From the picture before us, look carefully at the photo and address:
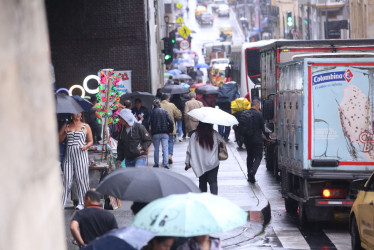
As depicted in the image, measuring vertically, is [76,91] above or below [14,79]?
below

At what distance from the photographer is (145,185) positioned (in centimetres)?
808

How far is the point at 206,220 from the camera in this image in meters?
6.30

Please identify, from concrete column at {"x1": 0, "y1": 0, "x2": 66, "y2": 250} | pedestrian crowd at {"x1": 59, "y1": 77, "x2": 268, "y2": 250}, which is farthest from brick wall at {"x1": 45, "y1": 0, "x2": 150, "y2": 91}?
concrete column at {"x1": 0, "y1": 0, "x2": 66, "y2": 250}

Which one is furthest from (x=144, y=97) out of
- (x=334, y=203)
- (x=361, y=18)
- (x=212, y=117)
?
(x=361, y=18)

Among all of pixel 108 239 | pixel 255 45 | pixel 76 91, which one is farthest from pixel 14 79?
pixel 255 45

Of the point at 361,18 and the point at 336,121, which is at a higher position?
the point at 361,18

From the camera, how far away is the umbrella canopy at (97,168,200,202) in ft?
26.1

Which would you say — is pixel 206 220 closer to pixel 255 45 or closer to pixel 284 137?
pixel 284 137

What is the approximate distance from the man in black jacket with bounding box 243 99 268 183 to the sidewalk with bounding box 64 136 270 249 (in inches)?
15.2

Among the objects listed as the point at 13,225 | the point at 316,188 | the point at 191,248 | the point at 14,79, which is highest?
the point at 14,79

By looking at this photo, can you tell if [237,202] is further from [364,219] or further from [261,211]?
[364,219]

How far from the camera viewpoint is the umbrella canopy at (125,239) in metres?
6.03

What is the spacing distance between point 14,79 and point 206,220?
2.58 meters

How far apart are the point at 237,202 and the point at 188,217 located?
9.18 m
